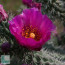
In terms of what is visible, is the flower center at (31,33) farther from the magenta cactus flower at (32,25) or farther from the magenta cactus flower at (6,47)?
the magenta cactus flower at (6,47)

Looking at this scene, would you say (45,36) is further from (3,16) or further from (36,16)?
(3,16)

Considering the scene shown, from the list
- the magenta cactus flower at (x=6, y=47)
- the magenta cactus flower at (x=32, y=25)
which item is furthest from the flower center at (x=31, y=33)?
the magenta cactus flower at (x=6, y=47)

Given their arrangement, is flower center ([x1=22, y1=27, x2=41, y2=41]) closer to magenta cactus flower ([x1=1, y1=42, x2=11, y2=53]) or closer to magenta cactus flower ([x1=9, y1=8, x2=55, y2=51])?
magenta cactus flower ([x1=9, y1=8, x2=55, y2=51])

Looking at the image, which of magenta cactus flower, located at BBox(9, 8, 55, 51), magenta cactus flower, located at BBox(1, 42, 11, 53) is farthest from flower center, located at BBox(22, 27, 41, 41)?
magenta cactus flower, located at BBox(1, 42, 11, 53)

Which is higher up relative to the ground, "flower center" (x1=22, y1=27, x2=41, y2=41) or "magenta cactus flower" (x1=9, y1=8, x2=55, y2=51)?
"magenta cactus flower" (x1=9, y1=8, x2=55, y2=51)

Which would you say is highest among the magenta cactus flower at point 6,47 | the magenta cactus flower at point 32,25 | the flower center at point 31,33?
the magenta cactus flower at point 32,25

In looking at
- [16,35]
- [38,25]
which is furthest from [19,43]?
[38,25]

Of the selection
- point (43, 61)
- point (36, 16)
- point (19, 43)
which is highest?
point (36, 16)

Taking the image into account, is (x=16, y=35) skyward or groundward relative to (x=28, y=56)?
skyward
